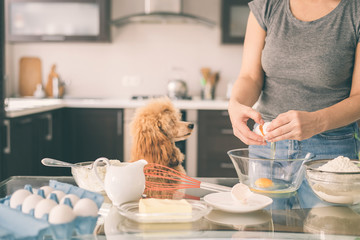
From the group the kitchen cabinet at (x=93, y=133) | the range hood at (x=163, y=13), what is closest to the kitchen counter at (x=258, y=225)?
the kitchen cabinet at (x=93, y=133)

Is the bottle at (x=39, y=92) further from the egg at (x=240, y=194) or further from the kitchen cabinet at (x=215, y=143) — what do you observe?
the egg at (x=240, y=194)

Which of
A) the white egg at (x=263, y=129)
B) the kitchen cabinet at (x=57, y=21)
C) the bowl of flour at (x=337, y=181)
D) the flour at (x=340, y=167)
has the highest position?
the kitchen cabinet at (x=57, y=21)

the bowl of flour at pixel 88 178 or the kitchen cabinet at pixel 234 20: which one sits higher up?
the kitchen cabinet at pixel 234 20

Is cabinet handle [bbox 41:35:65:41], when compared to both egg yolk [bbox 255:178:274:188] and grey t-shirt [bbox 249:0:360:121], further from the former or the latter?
egg yolk [bbox 255:178:274:188]

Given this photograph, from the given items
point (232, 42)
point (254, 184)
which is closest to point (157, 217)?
point (254, 184)

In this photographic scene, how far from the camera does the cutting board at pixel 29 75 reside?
3.94 meters

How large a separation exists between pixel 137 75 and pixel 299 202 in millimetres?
3106

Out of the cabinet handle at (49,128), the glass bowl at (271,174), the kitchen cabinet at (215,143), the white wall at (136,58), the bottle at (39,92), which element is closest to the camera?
the glass bowl at (271,174)

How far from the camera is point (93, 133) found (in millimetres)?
3463

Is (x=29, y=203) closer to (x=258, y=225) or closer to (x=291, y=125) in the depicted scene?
(x=258, y=225)

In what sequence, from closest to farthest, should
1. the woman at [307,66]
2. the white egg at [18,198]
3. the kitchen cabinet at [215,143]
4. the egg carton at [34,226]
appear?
the egg carton at [34,226]
the white egg at [18,198]
the woman at [307,66]
the kitchen cabinet at [215,143]

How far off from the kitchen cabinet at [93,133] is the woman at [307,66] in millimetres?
2059

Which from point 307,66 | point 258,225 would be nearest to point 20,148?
point 307,66

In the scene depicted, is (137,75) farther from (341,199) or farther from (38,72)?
(341,199)
